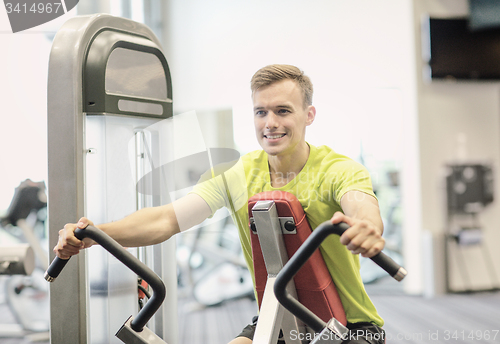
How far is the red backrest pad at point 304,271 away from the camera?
3.56 feet

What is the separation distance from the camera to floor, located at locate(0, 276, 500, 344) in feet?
9.32

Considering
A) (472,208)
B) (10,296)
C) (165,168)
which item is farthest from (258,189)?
(472,208)

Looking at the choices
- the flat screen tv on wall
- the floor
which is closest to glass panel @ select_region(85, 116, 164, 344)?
the floor

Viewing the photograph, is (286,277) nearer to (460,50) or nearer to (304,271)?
(304,271)

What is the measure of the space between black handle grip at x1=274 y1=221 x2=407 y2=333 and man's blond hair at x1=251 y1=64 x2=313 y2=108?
0.39m

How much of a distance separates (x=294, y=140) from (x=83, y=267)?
736 millimetres

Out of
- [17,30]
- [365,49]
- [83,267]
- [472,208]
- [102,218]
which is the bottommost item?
[472,208]

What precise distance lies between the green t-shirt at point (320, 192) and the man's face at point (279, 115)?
0.11 meters

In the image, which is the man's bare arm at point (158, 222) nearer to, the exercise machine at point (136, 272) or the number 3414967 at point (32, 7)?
the exercise machine at point (136, 272)

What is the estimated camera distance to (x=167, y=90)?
5.03 feet

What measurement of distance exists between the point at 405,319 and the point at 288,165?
262 cm

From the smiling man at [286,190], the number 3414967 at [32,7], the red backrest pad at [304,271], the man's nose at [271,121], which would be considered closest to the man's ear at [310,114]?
the smiling man at [286,190]

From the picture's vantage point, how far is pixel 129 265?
1076 mm

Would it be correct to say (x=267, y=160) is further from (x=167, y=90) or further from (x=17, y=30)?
(x=17, y=30)
